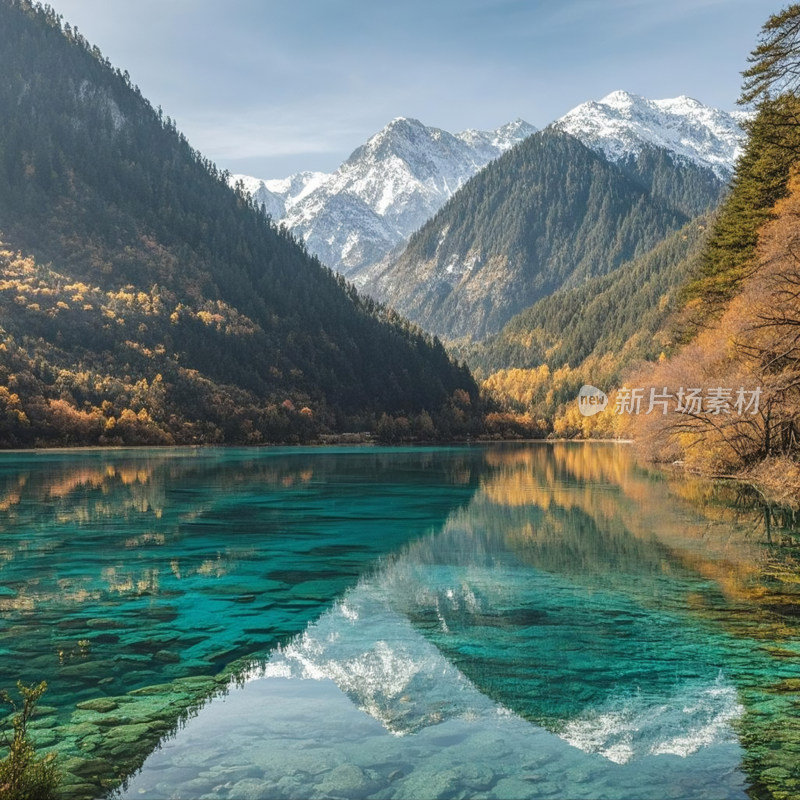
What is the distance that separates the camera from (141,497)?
50.4 meters

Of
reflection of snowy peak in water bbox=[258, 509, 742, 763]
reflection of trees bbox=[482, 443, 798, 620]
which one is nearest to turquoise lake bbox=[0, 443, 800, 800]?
reflection of snowy peak in water bbox=[258, 509, 742, 763]

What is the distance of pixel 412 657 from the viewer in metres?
16.3

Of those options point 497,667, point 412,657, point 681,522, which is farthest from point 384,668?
point 681,522

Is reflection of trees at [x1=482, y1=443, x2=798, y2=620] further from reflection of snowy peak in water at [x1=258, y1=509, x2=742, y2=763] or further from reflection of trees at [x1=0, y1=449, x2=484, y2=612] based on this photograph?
reflection of trees at [x1=0, y1=449, x2=484, y2=612]

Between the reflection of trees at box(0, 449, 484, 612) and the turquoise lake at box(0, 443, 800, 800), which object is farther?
the reflection of trees at box(0, 449, 484, 612)

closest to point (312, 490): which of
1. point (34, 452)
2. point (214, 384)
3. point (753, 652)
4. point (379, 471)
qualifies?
point (379, 471)

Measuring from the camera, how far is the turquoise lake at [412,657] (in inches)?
426

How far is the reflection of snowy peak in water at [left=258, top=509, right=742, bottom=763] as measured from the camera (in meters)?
12.4

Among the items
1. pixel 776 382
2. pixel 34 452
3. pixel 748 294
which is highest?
pixel 748 294

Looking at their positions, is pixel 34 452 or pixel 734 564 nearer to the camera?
pixel 734 564

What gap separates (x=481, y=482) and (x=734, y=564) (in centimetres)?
4049

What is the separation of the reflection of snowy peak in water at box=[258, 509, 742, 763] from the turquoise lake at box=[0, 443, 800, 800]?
61 mm

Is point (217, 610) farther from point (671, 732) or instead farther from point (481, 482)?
point (481, 482)

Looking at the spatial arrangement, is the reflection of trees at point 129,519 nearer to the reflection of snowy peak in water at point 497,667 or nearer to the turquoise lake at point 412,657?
the turquoise lake at point 412,657
